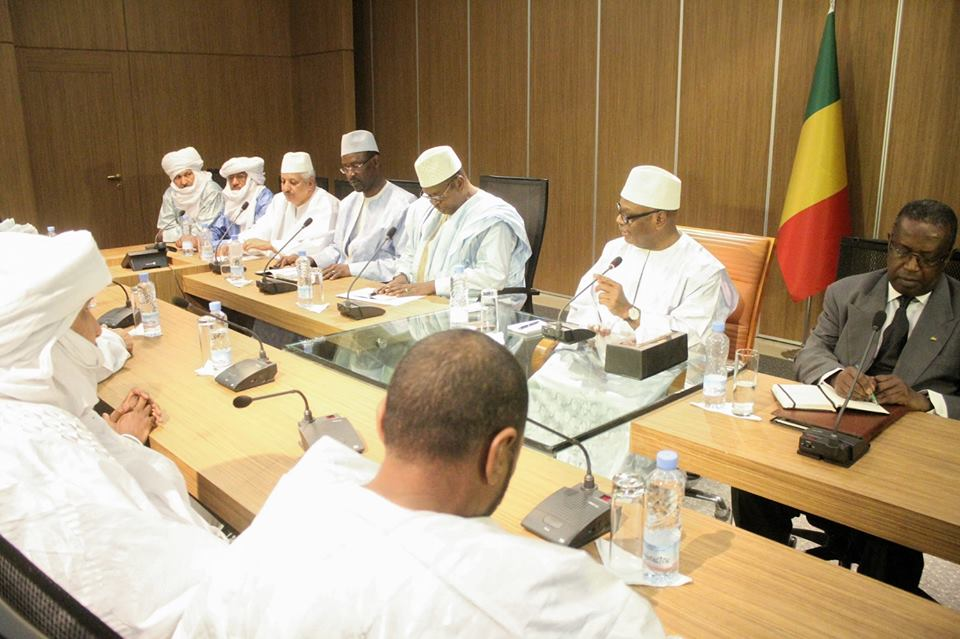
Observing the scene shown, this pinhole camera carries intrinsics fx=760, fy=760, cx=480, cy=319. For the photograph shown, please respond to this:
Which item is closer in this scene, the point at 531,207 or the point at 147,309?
the point at 147,309

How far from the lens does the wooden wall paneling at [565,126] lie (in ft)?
18.5

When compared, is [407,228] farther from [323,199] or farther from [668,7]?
[668,7]

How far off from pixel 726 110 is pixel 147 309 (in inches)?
145

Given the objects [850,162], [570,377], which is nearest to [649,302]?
[570,377]

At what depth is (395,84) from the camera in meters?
7.21

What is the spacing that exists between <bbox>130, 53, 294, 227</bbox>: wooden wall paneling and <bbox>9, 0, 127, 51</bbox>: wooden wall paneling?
0.30 metres

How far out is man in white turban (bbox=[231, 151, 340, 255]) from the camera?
4707 millimetres

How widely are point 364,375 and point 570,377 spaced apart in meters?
0.63

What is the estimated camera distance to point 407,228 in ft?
13.9

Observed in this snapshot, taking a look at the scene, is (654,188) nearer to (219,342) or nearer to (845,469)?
(845,469)

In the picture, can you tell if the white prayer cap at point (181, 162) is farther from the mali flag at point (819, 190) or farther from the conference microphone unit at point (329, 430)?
the conference microphone unit at point (329, 430)

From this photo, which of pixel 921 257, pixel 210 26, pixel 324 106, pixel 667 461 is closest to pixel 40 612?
pixel 667 461

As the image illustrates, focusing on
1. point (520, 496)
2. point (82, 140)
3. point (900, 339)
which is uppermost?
point (82, 140)

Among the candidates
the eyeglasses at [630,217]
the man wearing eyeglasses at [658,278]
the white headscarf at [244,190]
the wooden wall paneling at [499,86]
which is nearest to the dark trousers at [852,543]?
the man wearing eyeglasses at [658,278]
